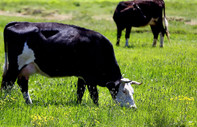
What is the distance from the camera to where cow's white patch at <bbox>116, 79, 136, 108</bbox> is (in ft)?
23.9

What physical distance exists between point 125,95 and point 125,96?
0.08ft

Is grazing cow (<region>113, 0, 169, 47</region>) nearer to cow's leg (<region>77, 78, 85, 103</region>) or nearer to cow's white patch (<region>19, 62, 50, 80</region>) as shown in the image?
cow's leg (<region>77, 78, 85, 103</region>)

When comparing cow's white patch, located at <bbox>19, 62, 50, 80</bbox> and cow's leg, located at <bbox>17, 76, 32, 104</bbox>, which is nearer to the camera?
cow's white patch, located at <bbox>19, 62, 50, 80</bbox>

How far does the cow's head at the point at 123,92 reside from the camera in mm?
7298

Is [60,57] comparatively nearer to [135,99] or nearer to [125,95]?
[125,95]

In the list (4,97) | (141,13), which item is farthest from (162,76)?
(141,13)

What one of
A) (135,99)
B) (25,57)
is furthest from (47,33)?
(135,99)

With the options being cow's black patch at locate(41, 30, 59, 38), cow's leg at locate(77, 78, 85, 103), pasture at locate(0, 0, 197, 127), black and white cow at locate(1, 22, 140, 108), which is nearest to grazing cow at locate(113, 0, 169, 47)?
pasture at locate(0, 0, 197, 127)

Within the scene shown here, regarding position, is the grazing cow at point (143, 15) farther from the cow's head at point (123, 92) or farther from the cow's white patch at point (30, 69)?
the cow's white patch at point (30, 69)

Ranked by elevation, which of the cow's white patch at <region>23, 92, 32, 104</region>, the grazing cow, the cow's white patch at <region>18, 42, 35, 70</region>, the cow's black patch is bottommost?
the grazing cow

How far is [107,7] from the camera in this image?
38656 mm

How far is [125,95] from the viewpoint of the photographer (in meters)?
7.41

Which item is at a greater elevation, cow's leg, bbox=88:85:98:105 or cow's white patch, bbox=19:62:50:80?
cow's white patch, bbox=19:62:50:80

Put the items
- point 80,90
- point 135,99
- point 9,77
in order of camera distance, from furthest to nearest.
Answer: point 135,99, point 80,90, point 9,77
